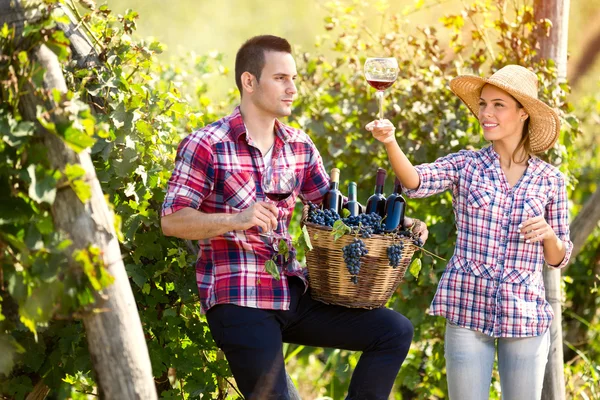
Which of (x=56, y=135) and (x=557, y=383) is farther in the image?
(x=557, y=383)

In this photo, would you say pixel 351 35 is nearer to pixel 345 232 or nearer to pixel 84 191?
pixel 345 232

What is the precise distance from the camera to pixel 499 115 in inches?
124

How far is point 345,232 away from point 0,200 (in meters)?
1.06

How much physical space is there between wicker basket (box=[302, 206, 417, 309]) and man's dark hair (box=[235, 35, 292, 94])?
541mm

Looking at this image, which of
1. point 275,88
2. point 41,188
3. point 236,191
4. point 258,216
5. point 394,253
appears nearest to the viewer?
point 41,188

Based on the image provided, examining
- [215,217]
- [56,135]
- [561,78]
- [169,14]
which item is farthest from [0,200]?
[169,14]

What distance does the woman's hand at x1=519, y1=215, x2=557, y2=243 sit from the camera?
9.78 ft

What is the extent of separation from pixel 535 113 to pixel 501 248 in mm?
512

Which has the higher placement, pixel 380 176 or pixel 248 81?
pixel 248 81

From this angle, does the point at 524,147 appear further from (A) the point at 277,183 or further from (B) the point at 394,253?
(A) the point at 277,183

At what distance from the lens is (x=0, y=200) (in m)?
2.25

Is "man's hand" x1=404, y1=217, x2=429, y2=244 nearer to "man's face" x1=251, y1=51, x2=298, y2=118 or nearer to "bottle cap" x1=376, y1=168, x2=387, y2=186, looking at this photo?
"bottle cap" x1=376, y1=168, x2=387, y2=186

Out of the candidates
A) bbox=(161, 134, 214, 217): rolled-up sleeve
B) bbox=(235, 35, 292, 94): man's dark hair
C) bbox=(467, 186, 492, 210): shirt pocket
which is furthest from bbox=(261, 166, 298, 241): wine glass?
bbox=(467, 186, 492, 210): shirt pocket

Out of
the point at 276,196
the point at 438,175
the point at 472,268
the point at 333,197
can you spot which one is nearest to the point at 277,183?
the point at 276,196
